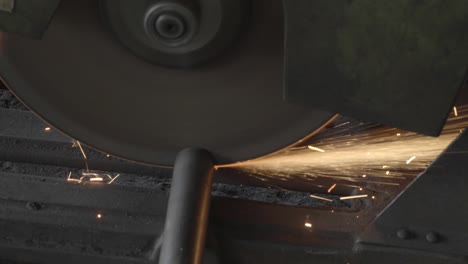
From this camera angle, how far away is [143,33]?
136 cm

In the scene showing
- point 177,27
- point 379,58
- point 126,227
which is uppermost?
point 177,27

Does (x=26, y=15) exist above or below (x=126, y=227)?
above

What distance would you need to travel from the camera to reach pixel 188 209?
1.43 m

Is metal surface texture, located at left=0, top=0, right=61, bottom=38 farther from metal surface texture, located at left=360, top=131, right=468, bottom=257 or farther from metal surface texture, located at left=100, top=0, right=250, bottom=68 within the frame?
metal surface texture, located at left=360, top=131, right=468, bottom=257

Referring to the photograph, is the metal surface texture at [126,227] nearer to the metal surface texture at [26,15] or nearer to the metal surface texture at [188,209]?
the metal surface texture at [188,209]

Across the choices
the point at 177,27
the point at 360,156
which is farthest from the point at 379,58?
the point at 360,156

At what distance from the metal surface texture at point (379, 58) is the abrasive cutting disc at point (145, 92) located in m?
0.26

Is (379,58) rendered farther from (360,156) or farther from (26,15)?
(360,156)

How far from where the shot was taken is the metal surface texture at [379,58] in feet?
3.32

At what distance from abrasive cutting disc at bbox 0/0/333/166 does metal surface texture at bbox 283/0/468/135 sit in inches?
10.4

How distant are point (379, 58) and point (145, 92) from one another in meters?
0.59

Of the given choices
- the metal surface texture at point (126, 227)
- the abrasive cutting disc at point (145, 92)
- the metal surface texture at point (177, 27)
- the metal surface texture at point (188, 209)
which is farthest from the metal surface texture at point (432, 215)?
the metal surface texture at point (177, 27)

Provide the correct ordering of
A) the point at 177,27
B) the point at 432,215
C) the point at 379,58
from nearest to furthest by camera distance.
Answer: the point at 379,58 < the point at 177,27 < the point at 432,215

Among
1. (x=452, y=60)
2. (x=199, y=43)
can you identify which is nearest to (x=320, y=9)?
(x=452, y=60)
